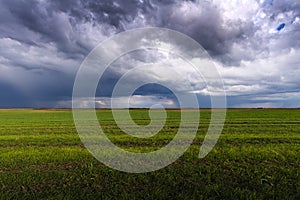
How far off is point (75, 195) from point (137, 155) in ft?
16.8

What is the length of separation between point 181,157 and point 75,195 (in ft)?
18.7

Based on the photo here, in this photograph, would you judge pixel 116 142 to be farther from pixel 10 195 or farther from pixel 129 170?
pixel 10 195

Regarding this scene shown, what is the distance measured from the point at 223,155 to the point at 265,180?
3.46 m

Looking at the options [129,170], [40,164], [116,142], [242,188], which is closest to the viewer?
[242,188]

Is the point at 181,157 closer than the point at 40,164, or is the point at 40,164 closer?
the point at 40,164

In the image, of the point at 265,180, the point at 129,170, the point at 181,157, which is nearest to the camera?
the point at 265,180

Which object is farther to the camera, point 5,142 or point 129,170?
point 5,142

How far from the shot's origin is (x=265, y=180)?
7.97 meters

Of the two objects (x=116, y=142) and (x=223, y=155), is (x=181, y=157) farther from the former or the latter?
(x=116, y=142)

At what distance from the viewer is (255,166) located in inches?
374

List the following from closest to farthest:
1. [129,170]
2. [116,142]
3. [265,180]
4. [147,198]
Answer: [147,198]
[265,180]
[129,170]
[116,142]

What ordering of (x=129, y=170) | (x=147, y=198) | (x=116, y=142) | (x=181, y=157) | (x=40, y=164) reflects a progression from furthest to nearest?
1. (x=116, y=142)
2. (x=181, y=157)
3. (x=40, y=164)
4. (x=129, y=170)
5. (x=147, y=198)

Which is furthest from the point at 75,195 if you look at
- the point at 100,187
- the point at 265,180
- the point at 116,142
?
the point at 116,142

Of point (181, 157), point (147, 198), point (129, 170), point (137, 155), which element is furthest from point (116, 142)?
point (147, 198)
